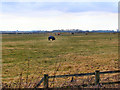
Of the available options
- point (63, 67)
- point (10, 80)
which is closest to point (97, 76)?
point (10, 80)

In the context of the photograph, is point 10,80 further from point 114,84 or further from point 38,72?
point 114,84

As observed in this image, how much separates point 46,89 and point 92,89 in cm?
224

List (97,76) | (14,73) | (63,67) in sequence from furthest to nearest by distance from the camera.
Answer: (63,67), (14,73), (97,76)

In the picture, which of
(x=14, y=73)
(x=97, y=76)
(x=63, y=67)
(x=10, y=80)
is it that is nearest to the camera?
(x=97, y=76)

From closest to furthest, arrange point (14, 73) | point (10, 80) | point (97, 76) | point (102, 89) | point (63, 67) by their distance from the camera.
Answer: point (102, 89) < point (97, 76) < point (10, 80) < point (14, 73) < point (63, 67)

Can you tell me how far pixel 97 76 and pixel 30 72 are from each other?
8.15 meters

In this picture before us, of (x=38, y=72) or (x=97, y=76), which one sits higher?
(x=97, y=76)

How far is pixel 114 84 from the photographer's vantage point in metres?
9.87

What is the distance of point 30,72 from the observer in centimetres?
1606

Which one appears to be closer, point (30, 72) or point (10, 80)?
point (10, 80)

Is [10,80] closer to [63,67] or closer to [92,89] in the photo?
[63,67]

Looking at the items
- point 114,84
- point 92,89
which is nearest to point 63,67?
point 114,84

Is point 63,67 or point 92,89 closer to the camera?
point 92,89

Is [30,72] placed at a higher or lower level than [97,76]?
lower
